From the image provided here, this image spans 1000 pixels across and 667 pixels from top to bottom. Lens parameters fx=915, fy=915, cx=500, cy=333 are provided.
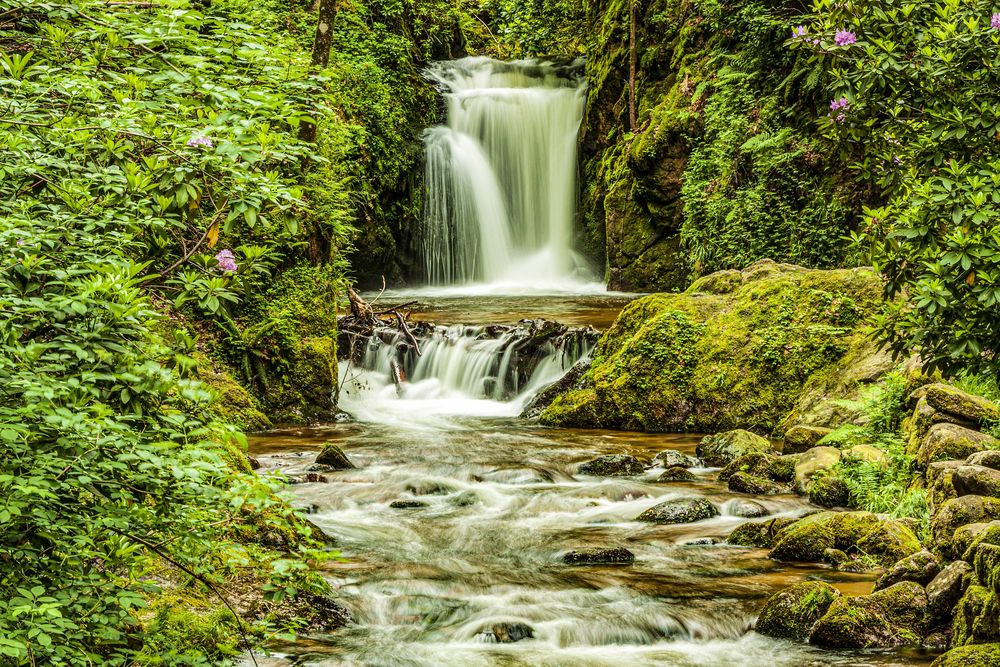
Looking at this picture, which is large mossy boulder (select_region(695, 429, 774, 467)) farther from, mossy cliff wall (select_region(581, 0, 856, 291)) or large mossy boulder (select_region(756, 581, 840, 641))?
mossy cliff wall (select_region(581, 0, 856, 291))

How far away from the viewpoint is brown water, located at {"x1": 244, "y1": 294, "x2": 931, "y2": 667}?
5781mm

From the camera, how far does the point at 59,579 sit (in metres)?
3.68

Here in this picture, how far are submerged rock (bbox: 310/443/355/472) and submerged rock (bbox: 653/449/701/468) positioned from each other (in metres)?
3.38

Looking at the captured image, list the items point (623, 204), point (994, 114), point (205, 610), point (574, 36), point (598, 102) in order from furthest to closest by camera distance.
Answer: point (574, 36) < point (598, 102) < point (623, 204) < point (205, 610) < point (994, 114)

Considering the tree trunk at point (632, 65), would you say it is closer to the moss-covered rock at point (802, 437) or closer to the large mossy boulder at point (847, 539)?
the moss-covered rock at point (802, 437)

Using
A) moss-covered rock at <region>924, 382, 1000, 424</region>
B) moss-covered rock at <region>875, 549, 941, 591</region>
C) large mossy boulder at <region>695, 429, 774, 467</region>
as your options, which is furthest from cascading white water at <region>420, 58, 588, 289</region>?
moss-covered rock at <region>875, 549, 941, 591</region>

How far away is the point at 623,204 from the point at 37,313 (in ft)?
65.3

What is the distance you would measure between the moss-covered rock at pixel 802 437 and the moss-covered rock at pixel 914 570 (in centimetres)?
360

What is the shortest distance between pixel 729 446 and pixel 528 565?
3757 millimetres

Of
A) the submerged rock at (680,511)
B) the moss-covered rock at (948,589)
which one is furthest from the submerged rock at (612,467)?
the moss-covered rock at (948,589)

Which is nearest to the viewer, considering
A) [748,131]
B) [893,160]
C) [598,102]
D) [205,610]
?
[205,610]

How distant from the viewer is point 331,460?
9.93 metres

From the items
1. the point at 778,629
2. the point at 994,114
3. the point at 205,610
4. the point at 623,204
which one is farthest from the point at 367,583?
the point at 623,204

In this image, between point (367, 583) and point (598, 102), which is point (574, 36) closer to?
point (598, 102)
